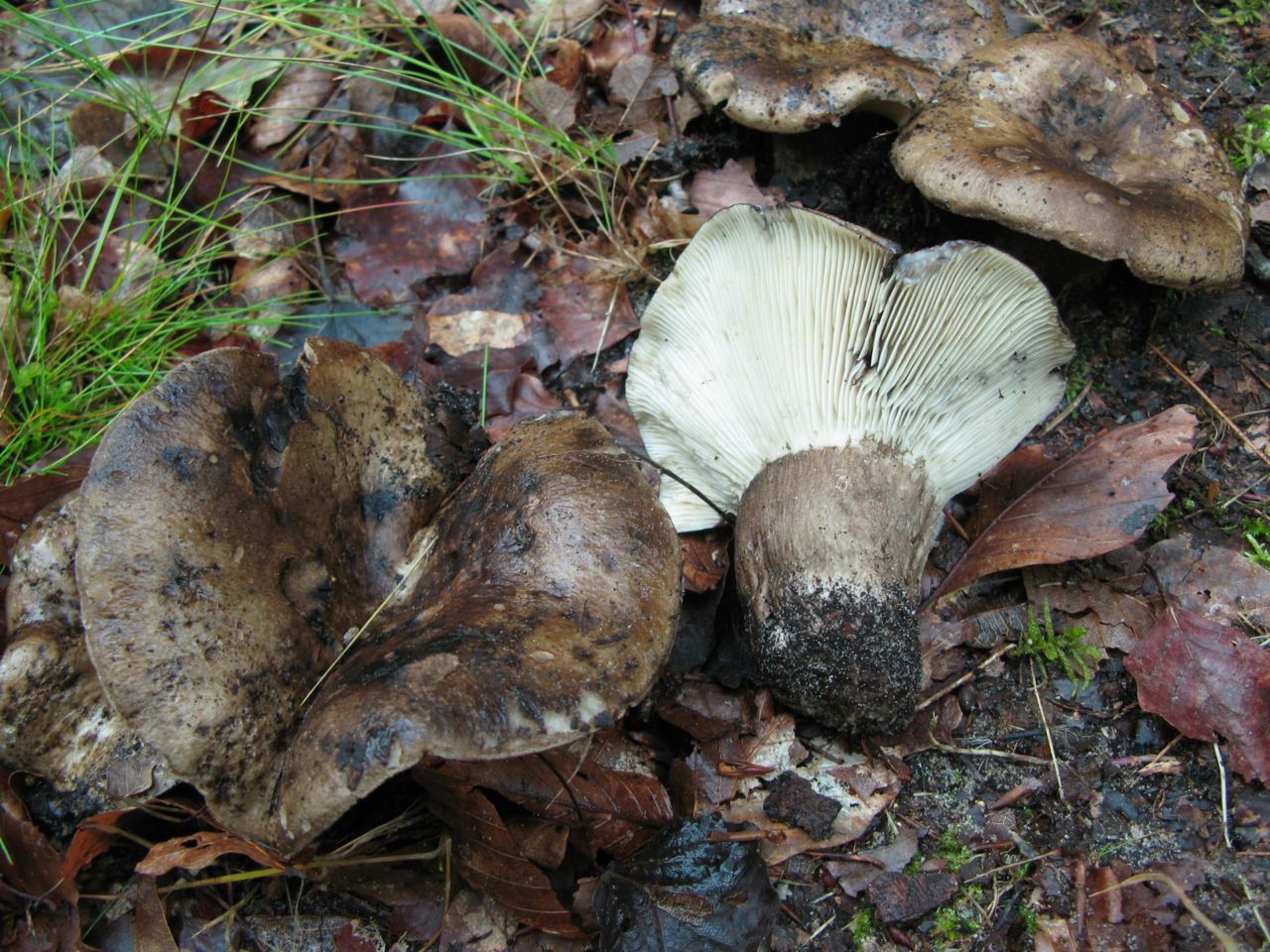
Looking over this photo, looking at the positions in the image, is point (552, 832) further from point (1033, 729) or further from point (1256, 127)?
point (1256, 127)

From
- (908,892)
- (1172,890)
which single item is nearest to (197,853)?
(908,892)

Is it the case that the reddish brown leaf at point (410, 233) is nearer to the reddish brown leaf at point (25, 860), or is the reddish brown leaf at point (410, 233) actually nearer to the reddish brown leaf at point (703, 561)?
the reddish brown leaf at point (703, 561)

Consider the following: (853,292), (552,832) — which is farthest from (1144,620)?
(552,832)

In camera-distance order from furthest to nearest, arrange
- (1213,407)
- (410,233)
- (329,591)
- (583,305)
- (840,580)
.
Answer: (410,233), (583,305), (1213,407), (840,580), (329,591)

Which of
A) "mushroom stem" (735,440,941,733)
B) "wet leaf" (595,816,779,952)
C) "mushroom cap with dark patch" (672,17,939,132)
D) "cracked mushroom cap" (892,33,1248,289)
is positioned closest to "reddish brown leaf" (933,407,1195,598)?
"mushroom stem" (735,440,941,733)

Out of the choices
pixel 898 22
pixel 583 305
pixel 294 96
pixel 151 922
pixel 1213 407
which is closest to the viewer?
pixel 151 922

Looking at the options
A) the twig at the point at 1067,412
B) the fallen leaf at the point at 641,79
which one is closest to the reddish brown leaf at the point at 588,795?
the twig at the point at 1067,412

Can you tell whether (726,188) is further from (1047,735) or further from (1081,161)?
(1047,735)
